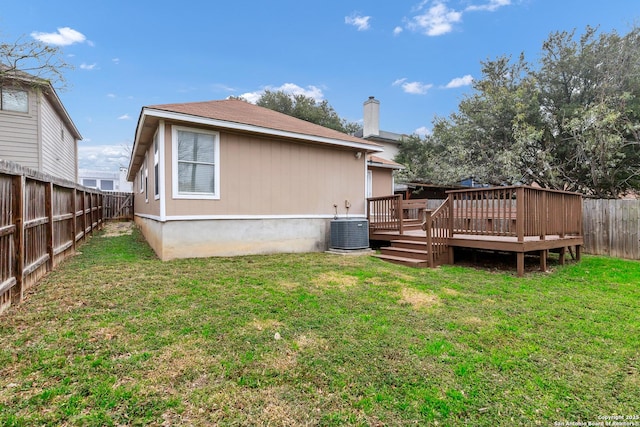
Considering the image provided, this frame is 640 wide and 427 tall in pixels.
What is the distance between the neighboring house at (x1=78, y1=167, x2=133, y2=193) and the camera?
32000 millimetres

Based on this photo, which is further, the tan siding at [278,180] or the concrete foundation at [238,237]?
the tan siding at [278,180]

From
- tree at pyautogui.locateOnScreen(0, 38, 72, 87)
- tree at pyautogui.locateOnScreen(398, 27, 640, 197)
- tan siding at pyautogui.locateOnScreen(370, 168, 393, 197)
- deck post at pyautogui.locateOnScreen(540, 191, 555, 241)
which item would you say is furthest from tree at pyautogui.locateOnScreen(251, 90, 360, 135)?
deck post at pyautogui.locateOnScreen(540, 191, 555, 241)

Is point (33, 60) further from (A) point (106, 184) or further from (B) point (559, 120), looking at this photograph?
(A) point (106, 184)

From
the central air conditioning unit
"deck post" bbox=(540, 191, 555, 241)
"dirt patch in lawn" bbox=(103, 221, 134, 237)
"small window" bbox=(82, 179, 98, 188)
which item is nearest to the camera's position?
"deck post" bbox=(540, 191, 555, 241)

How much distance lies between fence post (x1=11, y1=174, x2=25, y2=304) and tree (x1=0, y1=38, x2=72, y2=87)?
6519mm

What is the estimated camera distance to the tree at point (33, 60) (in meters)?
7.64

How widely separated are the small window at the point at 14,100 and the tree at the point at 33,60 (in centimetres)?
116

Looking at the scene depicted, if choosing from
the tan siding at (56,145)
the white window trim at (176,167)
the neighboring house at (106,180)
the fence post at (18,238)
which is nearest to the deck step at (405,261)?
the white window trim at (176,167)

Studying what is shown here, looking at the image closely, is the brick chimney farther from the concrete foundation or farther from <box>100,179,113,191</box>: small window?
<box>100,179,113,191</box>: small window

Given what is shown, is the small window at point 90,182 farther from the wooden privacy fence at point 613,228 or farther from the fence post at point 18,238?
the wooden privacy fence at point 613,228

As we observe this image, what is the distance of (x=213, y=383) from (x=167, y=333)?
3.25 ft

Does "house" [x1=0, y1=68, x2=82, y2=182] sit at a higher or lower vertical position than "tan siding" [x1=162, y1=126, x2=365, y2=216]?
higher

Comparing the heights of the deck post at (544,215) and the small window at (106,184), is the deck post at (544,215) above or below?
below

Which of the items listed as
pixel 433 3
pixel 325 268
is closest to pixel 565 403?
pixel 325 268
